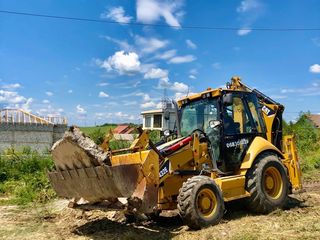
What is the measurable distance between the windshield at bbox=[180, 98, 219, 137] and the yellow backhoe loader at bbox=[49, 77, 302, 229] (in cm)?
2

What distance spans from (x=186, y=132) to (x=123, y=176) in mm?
2649

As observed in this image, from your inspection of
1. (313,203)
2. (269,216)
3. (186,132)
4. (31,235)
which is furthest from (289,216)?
(31,235)

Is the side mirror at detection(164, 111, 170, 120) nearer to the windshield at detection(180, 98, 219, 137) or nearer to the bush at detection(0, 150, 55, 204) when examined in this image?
the windshield at detection(180, 98, 219, 137)

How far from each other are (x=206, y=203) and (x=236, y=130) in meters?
1.97

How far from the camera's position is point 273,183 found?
8586mm

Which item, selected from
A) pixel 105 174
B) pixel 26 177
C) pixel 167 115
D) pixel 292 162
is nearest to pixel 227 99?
pixel 167 115

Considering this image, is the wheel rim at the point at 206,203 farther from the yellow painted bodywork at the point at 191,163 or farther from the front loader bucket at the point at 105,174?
the front loader bucket at the point at 105,174

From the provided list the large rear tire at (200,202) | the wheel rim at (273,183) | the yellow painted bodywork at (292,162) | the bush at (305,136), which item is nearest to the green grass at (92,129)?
the large rear tire at (200,202)

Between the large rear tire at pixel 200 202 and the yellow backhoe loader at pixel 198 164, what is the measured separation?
2 cm

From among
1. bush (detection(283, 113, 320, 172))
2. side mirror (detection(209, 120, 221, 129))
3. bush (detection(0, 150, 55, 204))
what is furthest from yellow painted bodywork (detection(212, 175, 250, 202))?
bush (detection(283, 113, 320, 172))

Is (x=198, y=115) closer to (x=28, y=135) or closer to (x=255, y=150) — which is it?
(x=255, y=150)

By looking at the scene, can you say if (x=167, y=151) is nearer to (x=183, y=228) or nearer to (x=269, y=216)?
(x=183, y=228)

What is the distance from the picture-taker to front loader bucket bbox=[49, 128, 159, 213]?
630cm

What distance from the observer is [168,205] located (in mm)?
7336
